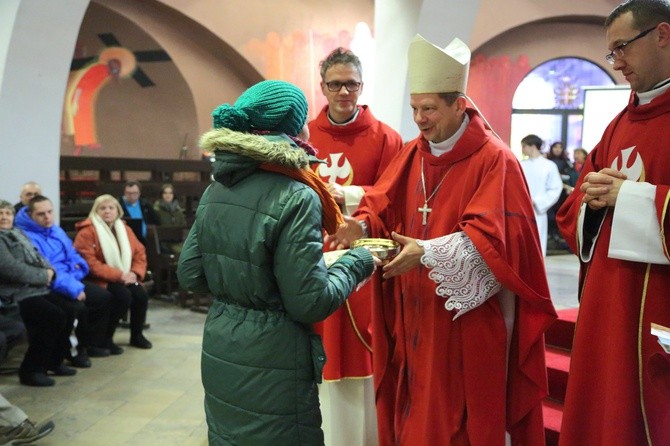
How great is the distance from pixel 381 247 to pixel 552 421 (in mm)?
1604

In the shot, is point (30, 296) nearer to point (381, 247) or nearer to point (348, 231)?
point (348, 231)

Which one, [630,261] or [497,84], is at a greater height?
[497,84]

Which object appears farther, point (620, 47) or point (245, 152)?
point (620, 47)

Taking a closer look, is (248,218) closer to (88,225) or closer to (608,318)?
(608,318)

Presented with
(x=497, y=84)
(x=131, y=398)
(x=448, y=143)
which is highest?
(x=497, y=84)

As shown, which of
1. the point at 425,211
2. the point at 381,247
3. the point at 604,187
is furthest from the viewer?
the point at 425,211

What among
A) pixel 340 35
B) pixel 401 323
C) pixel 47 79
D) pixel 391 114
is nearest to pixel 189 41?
pixel 340 35

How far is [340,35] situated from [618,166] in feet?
35.2

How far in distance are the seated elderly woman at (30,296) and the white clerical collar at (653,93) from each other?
4.18m

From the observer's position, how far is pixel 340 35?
12.5 m

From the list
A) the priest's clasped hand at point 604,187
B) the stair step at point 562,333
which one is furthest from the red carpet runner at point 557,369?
the priest's clasped hand at point 604,187

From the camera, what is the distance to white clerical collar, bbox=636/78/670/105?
2.10 metres

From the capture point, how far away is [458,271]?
7.52ft

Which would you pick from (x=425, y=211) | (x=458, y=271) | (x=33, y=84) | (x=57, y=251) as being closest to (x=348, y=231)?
(x=425, y=211)
